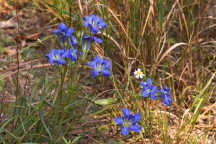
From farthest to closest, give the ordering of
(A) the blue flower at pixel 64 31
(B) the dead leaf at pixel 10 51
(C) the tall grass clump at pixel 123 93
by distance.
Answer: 1. (B) the dead leaf at pixel 10 51
2. (C) the tall grass clump at pixel 123 93
3. (A) the blue flower at pixel 64 31

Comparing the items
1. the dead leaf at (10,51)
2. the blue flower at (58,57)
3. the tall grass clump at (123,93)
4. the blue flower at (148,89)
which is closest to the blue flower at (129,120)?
the tall grass clump at (123,93)

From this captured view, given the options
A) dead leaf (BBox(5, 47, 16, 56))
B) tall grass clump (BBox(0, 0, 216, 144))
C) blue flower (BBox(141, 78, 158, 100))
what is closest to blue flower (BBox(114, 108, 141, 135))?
tall grass clump (BBox(0, 0, 216, 144))

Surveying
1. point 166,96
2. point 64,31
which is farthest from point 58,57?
point 166,96

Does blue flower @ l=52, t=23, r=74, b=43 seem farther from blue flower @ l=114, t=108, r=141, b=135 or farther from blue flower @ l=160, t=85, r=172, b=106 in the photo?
blue flower @ l=160, t=85, r=172, b=106

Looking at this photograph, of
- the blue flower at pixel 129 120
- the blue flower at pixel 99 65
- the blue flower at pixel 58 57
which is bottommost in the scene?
the blue flower at pixel 129 120

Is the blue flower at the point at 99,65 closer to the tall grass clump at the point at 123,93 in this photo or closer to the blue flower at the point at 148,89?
the tall grass clump at the point at 123,93

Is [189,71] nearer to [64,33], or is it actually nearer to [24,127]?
[64,33]

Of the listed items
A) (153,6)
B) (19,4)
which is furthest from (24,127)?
(19,4)

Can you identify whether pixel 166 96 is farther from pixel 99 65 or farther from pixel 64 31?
pixel 64 31

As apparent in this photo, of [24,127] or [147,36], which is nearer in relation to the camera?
[24,127]
